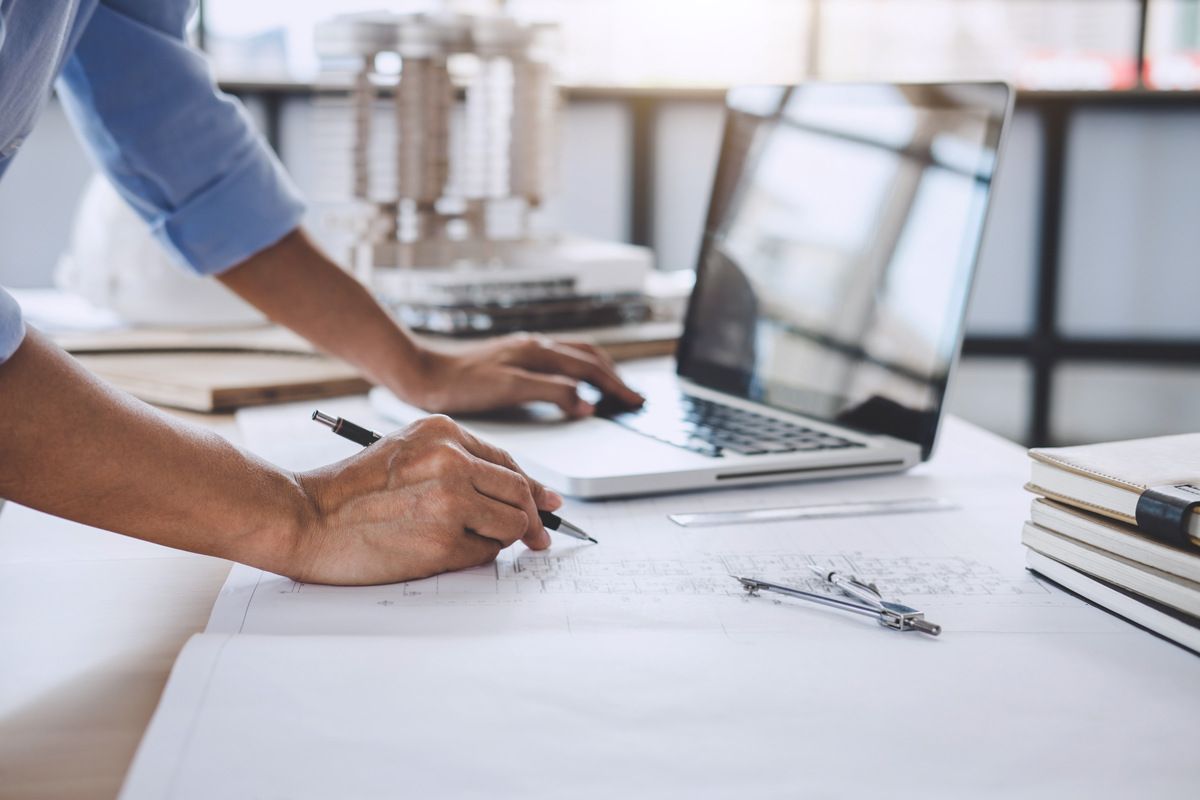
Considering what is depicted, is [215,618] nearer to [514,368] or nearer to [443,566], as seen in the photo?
[443,566]

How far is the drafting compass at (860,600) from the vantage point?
0.63 meters

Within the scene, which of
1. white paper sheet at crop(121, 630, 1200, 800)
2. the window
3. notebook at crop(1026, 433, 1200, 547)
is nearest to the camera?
white paper sheet at crop(121, 630, 1200, 800)

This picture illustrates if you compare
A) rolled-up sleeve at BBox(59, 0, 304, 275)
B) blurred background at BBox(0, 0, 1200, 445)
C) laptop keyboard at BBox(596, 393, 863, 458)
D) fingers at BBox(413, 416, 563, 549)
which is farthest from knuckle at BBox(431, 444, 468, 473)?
blurred background at BBox(0, 0, 1200, 445)

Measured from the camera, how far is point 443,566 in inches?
28.0

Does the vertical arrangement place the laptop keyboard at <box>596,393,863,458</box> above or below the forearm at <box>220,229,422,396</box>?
below

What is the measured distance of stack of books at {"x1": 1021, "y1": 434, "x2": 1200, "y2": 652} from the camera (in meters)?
0.60

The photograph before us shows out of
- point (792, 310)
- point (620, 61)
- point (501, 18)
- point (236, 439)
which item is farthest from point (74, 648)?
point (620, 61)

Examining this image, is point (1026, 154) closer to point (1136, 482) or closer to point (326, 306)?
point (326, 306)

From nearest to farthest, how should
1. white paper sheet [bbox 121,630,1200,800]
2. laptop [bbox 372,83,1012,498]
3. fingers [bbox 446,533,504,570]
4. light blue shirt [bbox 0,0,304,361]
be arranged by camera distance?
white paper sheet [bbox 121,630,1200,800] < fingers [bbox 446,533,504,570] < laptop [bbox 372,83,1012,498] < light blue shirt [bbox 0,0,304,361]

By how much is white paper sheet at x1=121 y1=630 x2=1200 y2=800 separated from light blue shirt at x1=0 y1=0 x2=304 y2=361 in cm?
61

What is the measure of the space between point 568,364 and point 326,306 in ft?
0.76

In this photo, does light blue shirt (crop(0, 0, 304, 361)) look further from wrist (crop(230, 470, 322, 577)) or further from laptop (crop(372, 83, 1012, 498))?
wrist (crop(230, 470, 322, 577))

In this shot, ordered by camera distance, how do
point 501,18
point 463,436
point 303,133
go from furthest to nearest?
point 303,133 < point 501,18 < point 463,436

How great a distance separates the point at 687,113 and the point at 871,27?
603 millimetres
